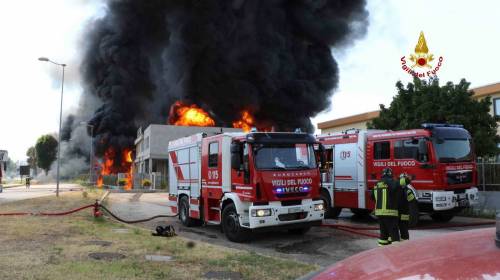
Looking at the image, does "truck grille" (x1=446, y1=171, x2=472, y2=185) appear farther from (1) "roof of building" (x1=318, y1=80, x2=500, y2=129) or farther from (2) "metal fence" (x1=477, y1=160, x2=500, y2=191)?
(1) "roof of building" (x1=318, y1=80, x2=500, y2=129)

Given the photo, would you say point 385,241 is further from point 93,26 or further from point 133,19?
point 93,26

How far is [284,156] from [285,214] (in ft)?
4.12

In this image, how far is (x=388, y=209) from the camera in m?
7.98

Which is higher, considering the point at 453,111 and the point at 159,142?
the point at 159,142

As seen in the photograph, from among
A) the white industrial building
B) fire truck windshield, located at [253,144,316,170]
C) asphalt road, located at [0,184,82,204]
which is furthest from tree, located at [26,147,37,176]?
fire truck windshield, located at [253,144,316,170]

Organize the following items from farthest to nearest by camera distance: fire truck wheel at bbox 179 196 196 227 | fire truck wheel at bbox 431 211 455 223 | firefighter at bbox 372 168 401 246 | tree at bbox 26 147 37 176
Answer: tree at bbox 26 147 37 176
fire truck wheel at bbox 431 211 455 223
fire truck wheel at bbox 179 196 196 227
firefighter at bbox 372 168 401 246

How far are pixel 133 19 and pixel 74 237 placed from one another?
5453 centimetres

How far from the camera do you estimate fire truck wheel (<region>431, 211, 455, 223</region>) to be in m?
12.8

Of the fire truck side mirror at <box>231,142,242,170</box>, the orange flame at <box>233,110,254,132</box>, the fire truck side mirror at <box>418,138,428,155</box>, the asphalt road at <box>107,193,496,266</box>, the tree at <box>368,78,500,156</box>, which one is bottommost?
the asphalt road at <box>107,193,496,266</box>

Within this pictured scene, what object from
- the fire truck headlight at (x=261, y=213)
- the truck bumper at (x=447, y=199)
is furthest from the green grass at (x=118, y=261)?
the truck bumper at (x=447, y=199)

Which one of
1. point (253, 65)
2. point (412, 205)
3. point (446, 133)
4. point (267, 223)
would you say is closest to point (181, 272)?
point (267, 223)

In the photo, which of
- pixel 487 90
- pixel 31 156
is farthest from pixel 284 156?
pixel 31 156

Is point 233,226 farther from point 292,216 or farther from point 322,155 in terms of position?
point 322,155

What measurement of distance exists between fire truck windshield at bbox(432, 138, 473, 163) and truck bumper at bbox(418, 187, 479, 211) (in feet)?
2.83
